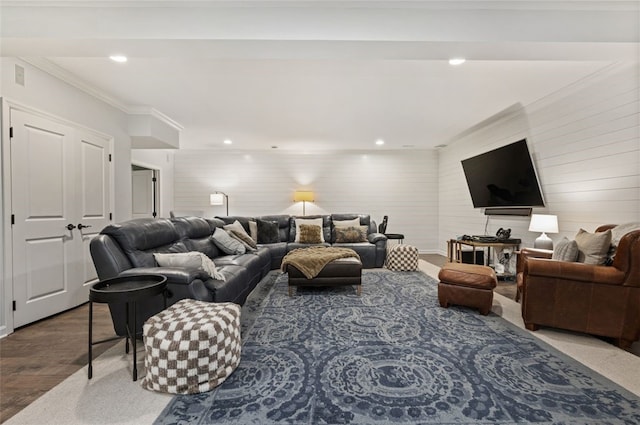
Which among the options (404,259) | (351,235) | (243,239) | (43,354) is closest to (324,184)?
(351,235)

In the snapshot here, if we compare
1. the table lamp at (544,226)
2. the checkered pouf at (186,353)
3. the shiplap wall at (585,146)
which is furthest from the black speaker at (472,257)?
the checkered pouf at (186,353)

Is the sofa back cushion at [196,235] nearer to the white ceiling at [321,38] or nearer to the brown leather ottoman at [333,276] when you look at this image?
the brown leather ottoman at [333,276]

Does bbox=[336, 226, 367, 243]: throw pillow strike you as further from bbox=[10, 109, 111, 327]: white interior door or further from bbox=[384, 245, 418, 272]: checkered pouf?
bbox=[10, 109, 111, 327]: white interior door

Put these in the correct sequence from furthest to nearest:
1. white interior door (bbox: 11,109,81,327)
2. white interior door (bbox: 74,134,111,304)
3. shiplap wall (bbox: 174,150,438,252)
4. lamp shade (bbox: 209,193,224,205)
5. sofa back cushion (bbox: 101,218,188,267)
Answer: shiplap wall (bbox: 174,150,438,252) < lamp shade (bbox: 209,193,224,205) < white interior door (bbox: 74,134,111,304) < white interior door (bbox: 11,109,81,327) < sofa back cushion (bbox: 101,218,188,267)

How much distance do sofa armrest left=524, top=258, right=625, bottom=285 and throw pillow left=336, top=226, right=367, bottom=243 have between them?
3085 millimetres

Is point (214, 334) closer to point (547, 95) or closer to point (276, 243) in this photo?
point (276, 243)

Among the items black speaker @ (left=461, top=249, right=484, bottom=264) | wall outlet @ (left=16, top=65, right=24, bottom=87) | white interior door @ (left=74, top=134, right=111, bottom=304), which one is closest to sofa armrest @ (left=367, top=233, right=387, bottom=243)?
black speaker @ (left=461, top=249, right=484, bottom=264)

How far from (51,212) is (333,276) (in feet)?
10.3

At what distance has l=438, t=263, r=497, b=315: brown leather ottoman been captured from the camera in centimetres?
285

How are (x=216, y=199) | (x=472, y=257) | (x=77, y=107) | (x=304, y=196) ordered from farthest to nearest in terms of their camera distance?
1. (x=304, y=196)
2. (x=216, y=199)
3. (x=472, y=257)
4. (x=77, y=107)

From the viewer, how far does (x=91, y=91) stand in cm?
347

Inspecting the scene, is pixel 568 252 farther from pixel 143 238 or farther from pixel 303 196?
pixel 303 196

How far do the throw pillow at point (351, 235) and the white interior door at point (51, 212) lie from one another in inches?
145

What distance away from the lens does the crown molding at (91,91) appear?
111 inches
